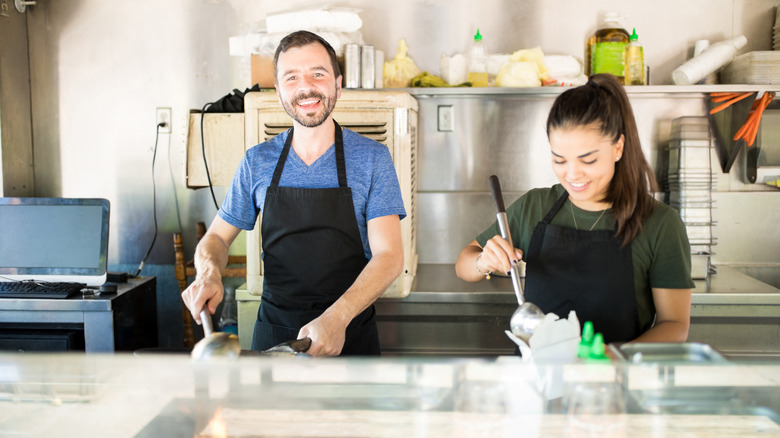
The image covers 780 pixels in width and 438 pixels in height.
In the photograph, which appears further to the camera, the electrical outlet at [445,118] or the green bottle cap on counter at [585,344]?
the electrical outlet at [445,118]

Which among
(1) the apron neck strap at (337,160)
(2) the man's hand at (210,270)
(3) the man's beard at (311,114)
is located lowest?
(2) the man's hand at (210,270)

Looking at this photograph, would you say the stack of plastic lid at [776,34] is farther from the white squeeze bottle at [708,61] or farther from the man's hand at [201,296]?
the man's hand at [201,296]

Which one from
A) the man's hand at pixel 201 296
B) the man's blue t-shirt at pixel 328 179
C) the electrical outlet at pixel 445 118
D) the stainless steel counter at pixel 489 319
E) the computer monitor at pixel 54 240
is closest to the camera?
the man's hand at pixel 201 296

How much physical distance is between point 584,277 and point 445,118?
157 centimetres

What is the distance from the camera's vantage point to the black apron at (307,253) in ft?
5.69

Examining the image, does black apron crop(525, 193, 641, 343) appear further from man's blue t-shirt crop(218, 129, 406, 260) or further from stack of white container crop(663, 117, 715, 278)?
stack of white container crop(663, 117, 715, 278)

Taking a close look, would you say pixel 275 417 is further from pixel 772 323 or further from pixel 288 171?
pixel 772 323

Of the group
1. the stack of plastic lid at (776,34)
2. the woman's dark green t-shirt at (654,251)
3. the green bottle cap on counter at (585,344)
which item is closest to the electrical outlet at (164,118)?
the woman's dark green t-shirt at (654,251)

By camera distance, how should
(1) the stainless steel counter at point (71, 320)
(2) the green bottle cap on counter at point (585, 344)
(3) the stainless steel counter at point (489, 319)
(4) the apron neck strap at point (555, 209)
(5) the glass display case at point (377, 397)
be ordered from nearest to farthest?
(5) the glass display case at point (377, 397)
(2) the green bottle cap on counter at point (585, 344)
(4) the apron neck strap at point (555, 209)
(3) the stainless steel counter at point (489, 319)
(1) the stainless steel counter at point (71, 320)

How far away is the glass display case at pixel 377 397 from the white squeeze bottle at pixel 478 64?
6.86 feet

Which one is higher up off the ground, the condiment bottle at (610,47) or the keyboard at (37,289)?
the condiment bottle at (610,47)

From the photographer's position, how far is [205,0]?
121 inches

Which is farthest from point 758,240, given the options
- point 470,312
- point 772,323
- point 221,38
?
point 221,38

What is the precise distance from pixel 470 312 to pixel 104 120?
6.78 ft
